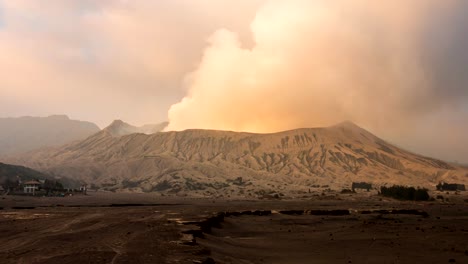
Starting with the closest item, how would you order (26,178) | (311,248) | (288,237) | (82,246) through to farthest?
(82,246) → (311,248) → (288,237) → (26,178)

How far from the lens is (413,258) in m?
27.1

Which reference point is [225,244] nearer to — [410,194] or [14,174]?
[410,194]

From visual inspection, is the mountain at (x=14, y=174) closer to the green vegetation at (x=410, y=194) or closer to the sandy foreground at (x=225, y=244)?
the green vegetation at (x=410, y=194)

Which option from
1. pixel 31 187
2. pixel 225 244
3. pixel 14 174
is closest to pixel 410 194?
pixel 225 244

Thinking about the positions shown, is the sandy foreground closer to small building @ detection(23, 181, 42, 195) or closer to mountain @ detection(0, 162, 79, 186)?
small building @ detection(23, 181, 42, 195)

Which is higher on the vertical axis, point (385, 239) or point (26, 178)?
point (26, 178)

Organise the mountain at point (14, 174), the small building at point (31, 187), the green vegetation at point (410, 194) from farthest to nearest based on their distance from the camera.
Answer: the mountain at point (14, 174), the small building at point (31, 187), the green vegetation at point (410, 194)

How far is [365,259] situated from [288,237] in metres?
14.8

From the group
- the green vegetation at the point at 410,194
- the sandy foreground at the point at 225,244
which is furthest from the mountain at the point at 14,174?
A: the sandy foreground at the point at 225,244

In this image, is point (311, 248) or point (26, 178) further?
point (26, 178)

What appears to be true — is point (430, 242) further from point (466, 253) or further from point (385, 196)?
point (385, 196)

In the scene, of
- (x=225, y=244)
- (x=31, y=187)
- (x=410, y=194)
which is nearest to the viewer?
(x=225, y=244)

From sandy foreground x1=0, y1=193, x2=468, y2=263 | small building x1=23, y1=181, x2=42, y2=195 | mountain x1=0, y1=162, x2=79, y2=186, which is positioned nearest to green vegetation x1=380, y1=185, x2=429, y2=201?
sandy foreground x1=0, y1=193, x2=468, y2=263

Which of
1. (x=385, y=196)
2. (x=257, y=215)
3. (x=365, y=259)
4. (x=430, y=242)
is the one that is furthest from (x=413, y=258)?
(x=385, y=196)
